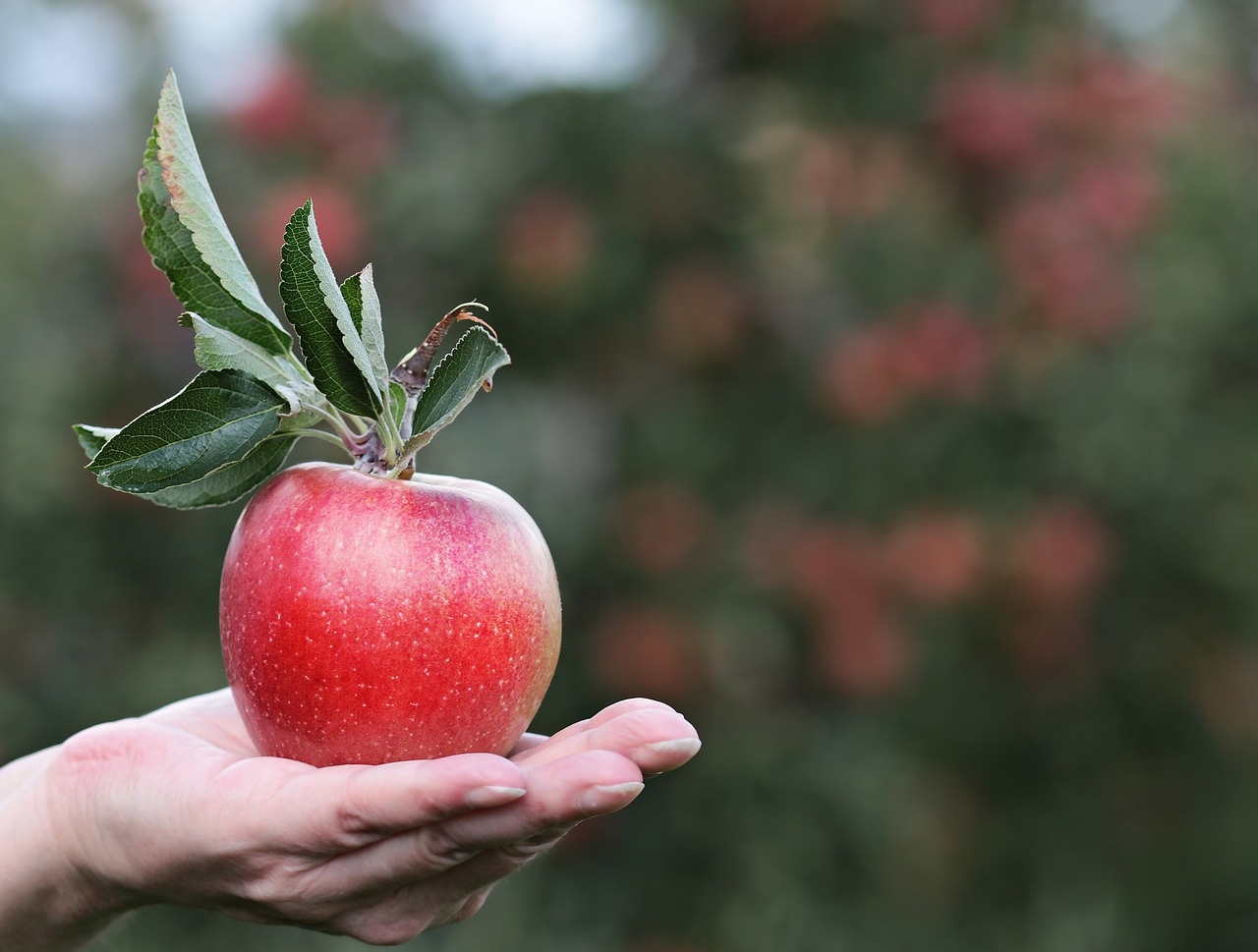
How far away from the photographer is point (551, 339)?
2.93m

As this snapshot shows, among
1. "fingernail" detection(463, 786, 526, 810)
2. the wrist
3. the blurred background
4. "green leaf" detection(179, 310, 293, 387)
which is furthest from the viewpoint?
the blurred background

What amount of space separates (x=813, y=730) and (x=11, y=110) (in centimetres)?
264

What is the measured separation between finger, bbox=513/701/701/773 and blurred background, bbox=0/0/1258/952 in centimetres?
161

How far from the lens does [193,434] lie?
3.12ft

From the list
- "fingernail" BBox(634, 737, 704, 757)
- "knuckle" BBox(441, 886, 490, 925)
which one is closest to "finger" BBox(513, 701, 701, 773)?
"fingernail" BBox(634, 737, 704, 757)

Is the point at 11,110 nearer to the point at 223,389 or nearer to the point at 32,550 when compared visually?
the point at 32,550

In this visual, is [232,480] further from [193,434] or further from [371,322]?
[371,322]

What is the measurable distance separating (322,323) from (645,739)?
0.38 m

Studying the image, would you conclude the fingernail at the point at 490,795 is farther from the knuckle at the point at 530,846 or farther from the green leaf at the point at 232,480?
the green leaf at the point at 232,480

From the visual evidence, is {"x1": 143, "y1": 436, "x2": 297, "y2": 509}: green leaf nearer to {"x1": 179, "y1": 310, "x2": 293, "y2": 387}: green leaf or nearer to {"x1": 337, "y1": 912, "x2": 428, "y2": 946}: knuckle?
{"x1": 179, "y1": 310, "x2": 293, "y2": 387}: green leaf

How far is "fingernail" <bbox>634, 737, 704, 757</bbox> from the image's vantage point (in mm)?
896

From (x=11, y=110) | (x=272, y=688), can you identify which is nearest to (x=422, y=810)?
(x=272, y=688)

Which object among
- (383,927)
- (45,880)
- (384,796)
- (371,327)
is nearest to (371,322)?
(371,327)

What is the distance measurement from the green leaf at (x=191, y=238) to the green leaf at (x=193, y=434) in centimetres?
6
